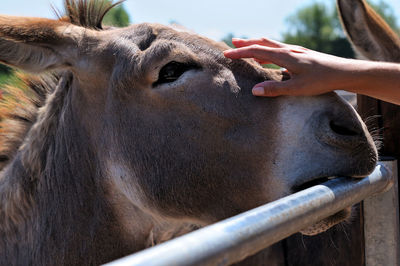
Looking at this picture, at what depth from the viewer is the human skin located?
1911mm

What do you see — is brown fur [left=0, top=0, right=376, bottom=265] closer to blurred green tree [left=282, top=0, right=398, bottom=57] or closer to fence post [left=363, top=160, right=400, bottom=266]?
fence post [left=363, top=160, right=400, bottom=266]

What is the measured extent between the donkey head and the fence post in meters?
0.86

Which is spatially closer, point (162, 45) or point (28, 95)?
point (162, 45)

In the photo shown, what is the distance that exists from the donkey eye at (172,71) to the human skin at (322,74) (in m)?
0.34

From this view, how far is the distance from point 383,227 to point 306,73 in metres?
1.36

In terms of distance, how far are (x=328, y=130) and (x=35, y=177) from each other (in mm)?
1758

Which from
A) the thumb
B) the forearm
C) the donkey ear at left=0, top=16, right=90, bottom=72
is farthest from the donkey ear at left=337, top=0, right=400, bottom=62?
the donkey ear at left=0, top=16, right=90, bottom=72

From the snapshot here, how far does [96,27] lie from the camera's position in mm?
2766

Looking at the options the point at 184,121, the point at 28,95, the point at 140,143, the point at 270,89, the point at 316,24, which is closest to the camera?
the point at 270,89

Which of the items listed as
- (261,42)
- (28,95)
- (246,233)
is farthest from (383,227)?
(28,95)

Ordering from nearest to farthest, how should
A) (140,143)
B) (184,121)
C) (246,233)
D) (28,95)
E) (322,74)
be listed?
1. (246,233)
2. (322,74)
3. (184,121)
4. (140,143)
5. (28,95)

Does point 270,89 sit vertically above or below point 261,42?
below

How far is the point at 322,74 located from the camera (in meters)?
1.90

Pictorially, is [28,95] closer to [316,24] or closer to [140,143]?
[140,143]
